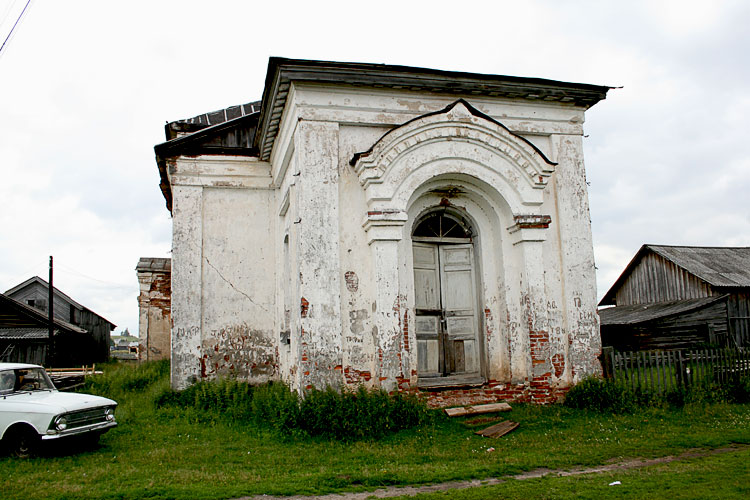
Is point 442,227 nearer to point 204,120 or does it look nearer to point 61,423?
point 61,423

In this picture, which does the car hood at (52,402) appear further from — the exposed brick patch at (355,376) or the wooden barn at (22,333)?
the wooden barn at (22,333)

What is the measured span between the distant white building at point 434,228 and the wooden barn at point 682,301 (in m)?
13.6

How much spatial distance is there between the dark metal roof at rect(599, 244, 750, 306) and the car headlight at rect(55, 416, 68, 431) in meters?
22.5

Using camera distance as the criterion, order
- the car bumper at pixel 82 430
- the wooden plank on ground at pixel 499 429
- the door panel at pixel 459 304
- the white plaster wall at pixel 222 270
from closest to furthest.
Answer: the car bumper at pixel 82 430
the wooden plank on ground at pixel 499 429
the door panel at pixel 459 304
the white plaster wall at pixel 222 270

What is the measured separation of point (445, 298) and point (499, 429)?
2.75 meters

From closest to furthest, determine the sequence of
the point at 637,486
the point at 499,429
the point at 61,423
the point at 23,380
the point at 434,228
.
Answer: the point at 637,486 < the point at 61,423 < the point at 499,429 < the point at 23,380 < the point at 434,228

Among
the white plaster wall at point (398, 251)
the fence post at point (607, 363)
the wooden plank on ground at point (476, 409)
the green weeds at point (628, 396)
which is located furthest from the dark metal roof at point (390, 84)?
the wooden plank on ground at point (476, 409)

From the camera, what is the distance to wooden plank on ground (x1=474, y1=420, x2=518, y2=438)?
791cm

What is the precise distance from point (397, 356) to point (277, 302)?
4315 millimetres

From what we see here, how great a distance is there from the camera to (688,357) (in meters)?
10.4

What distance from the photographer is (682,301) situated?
23.2 m

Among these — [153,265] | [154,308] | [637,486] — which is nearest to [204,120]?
[153,265]

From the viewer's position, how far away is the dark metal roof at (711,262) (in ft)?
74.3

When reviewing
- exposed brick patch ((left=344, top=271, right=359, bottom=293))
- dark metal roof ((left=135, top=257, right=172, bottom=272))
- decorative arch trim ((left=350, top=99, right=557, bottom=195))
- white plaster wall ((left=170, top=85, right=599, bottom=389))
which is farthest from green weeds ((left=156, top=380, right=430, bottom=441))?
dark metal roof ((left=135, top=257, right=172, bottom=272))
